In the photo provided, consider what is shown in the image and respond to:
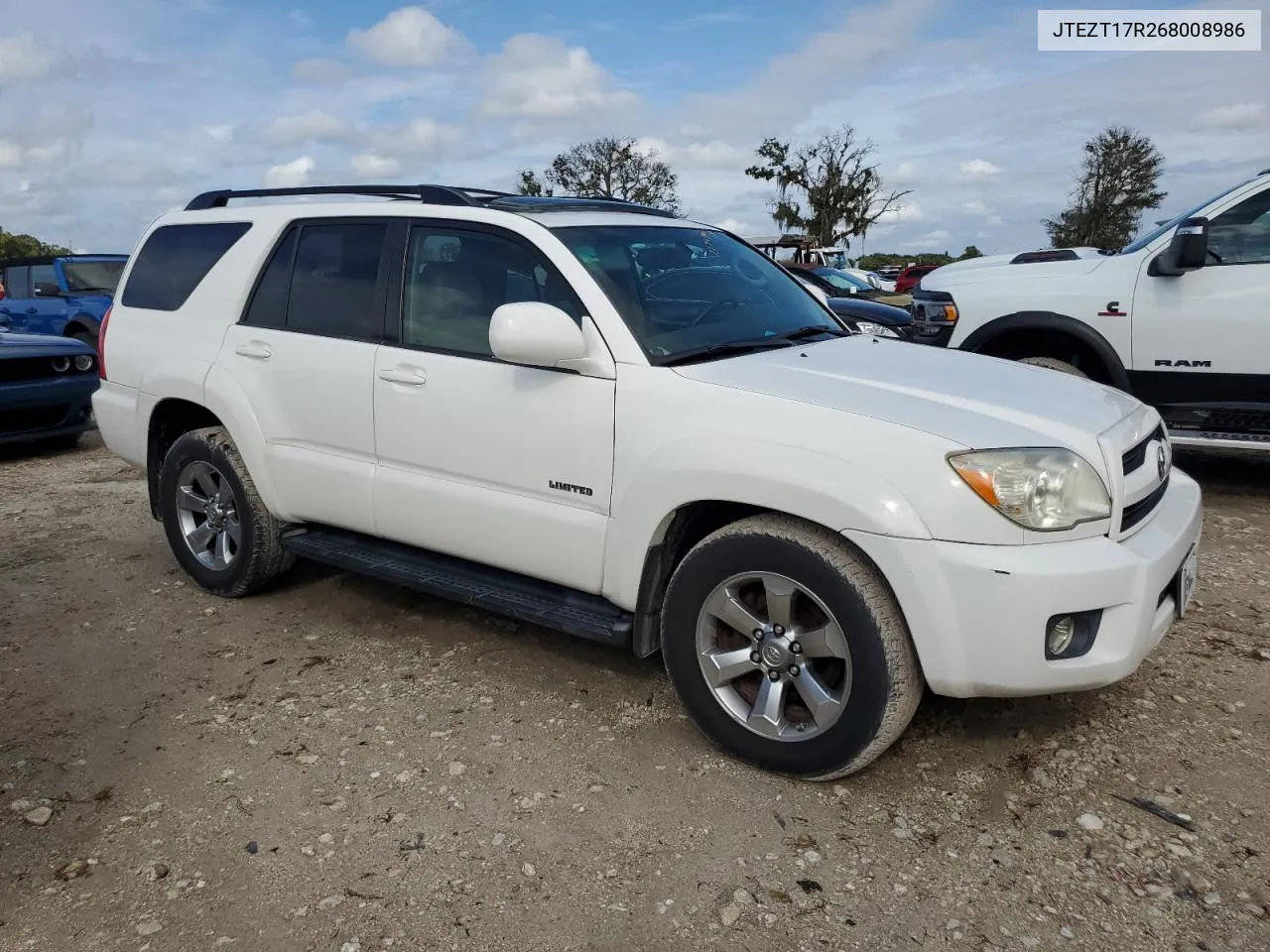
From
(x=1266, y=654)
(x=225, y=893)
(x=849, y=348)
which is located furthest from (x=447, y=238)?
(x=1266, y=654)

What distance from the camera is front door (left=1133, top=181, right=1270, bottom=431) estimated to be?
220 inches

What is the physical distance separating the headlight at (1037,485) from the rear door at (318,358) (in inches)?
89.3

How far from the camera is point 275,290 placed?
4277 millimetres

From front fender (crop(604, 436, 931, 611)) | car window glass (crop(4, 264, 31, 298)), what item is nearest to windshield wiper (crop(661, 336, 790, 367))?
front fender (crop(604, 436, 931, 611))

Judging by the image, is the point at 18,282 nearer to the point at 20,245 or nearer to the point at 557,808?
the point at 557,808

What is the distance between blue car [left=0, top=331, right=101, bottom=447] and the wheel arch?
23.4 ft

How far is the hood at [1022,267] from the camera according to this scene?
6.25m

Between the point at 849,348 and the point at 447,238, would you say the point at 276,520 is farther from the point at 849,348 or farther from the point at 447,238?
the point at 849,348

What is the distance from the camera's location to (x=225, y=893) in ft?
8.34

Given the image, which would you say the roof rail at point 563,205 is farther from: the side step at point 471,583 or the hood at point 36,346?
the hood at point 36,346

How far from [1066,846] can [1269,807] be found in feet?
2.13

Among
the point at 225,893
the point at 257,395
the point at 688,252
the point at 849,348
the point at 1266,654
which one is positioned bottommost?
the point at 225,893

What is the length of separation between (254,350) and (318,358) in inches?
17.4

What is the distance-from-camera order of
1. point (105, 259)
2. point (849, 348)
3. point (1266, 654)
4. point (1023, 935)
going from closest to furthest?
point (1023, 935) < point (849, 348) < point (1266, 654) < point (105, 259)
